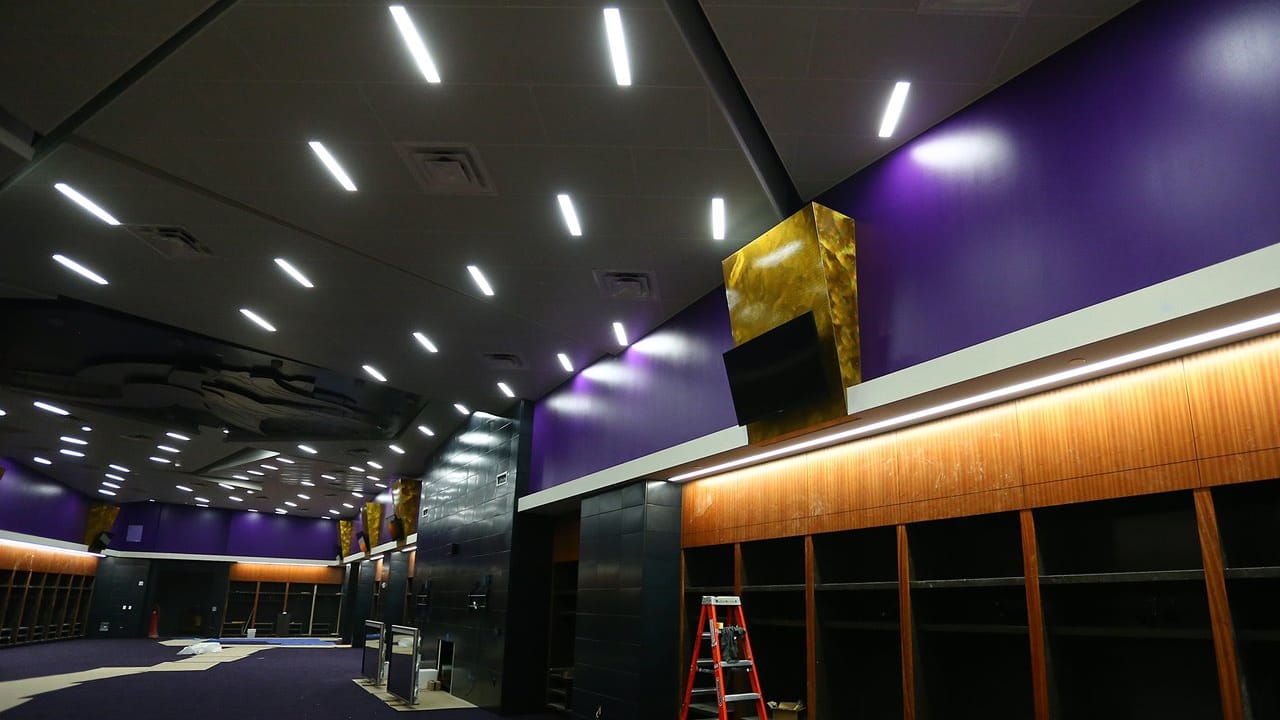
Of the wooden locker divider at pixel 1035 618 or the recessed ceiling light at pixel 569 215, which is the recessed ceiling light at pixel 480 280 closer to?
the recessed ceiling light at pixel 569 215

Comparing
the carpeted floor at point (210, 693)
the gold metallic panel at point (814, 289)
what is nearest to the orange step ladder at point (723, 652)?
the gold metallic panel at point (814, 289)

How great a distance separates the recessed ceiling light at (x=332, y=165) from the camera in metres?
6.20

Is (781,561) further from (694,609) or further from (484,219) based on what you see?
(484,219)

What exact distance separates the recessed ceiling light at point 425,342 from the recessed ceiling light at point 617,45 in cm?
619

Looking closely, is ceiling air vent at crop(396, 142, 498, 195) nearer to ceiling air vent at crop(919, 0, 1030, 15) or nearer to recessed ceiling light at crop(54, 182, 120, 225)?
recessed ceiling light at crop(54, 182, 120, 225)

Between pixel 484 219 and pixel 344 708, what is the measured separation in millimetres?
8360

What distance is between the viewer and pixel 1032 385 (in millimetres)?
4965

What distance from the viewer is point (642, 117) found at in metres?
5.58

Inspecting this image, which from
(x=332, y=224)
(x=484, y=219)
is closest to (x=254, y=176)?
(x=332, y=224)

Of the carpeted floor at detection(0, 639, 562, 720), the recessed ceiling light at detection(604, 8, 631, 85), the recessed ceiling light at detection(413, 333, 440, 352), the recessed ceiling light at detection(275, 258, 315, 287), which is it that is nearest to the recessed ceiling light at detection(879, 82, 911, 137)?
the recessed ceiling light at detection(604, 8, 631, 85)

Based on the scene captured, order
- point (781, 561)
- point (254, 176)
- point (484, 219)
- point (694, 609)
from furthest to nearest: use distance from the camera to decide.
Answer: point (694, 609) → point (781, 561) → point (484, 219) → point (254, 176)

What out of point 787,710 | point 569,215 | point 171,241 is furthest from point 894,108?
point 171,241

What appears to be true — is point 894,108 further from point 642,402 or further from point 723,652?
point 642,402

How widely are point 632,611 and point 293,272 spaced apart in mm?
5359
